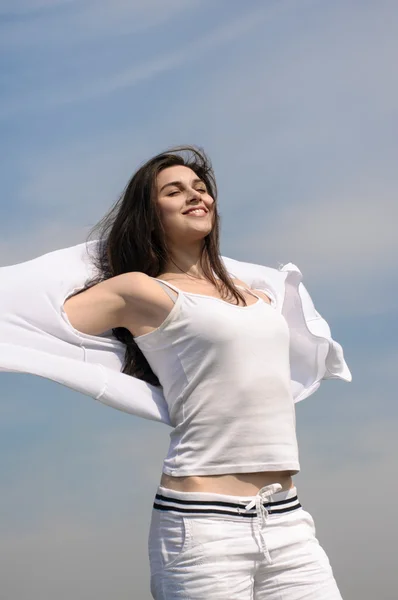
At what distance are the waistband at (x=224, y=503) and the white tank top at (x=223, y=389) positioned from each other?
0.09 m

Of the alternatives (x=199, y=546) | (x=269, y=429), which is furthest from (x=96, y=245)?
(x=199, y=546)

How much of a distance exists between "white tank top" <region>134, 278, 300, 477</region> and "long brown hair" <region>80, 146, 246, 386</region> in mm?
212

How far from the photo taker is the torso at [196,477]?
3322mm

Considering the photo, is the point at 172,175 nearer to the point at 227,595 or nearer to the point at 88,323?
the point at 88,323

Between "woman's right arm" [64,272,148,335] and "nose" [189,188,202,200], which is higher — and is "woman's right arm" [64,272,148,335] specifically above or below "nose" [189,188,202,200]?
below

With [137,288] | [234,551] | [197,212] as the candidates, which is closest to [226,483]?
[234,551]

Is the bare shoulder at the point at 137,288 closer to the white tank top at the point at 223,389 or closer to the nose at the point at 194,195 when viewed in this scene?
the white tank top at the point at 223,389

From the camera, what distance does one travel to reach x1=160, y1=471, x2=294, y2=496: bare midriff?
3.32 m

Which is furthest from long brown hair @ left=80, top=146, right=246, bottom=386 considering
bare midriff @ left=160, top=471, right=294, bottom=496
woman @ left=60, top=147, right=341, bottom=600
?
bare midriff @ left=160, top=471, right=294, bottom=496

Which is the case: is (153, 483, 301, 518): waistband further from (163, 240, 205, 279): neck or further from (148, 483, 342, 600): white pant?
(163, 240, 205, 279): neck

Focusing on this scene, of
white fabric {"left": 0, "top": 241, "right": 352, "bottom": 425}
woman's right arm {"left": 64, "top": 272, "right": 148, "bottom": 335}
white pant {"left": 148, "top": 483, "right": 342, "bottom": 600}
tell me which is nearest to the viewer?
white pant {"left": 148, "top": 483, "right": 342, "bottom": 600}

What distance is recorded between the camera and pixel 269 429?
11.2 feet

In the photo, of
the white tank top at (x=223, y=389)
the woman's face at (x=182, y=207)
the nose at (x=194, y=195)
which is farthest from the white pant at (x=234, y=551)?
the nose at (x=194, y=195)

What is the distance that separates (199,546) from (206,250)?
138 cm
